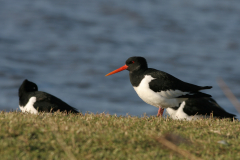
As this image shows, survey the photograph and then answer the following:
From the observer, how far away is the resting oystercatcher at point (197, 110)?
730 cm

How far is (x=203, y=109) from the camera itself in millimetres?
7375

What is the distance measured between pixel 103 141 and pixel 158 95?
3255mm

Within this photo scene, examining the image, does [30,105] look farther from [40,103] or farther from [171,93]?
[171,93]

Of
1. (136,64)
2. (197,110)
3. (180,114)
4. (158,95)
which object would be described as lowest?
(180,114)

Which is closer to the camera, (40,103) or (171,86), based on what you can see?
(171,86)

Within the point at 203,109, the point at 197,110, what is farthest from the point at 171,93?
the point at 203,109

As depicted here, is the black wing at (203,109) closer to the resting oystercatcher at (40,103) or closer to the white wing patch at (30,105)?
the resting oystercatcher at (40,103)

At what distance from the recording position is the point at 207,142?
470cm

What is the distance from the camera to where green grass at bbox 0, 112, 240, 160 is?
398 centimetres

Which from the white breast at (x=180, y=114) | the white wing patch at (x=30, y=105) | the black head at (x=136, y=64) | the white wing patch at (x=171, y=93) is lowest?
the white wing patch at (x=30, y=105)

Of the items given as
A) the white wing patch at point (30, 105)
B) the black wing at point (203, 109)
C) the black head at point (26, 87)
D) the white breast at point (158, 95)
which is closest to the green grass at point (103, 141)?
the black wing at point (203, 109)

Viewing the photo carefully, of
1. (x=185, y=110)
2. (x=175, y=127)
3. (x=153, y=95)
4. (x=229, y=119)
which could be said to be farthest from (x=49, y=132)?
(x=229, y=119)

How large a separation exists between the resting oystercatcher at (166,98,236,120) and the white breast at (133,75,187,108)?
0.69 feet

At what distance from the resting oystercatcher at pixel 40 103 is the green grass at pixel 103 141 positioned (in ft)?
7.17
